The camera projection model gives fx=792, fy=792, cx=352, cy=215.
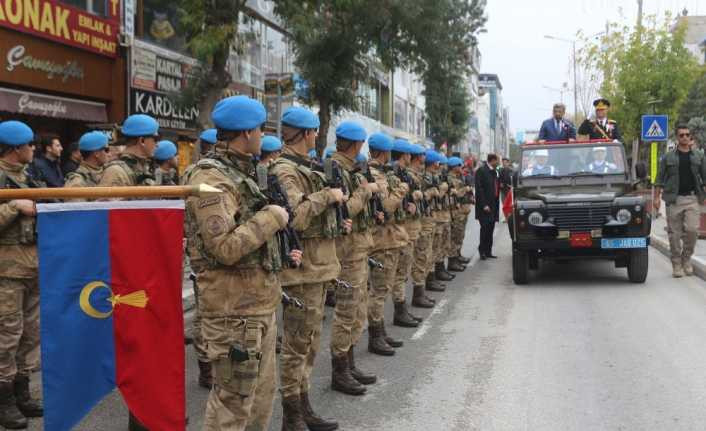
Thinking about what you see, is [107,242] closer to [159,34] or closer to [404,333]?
[404,333]

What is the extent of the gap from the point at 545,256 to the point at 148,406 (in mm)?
8308

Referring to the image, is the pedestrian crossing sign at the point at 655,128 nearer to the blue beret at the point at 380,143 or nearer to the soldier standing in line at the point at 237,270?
the blue beret at the point at 380,143

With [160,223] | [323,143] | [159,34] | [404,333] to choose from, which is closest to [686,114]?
[323,143]

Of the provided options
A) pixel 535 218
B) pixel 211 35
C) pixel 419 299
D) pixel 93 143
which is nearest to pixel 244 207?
pixel 93 143

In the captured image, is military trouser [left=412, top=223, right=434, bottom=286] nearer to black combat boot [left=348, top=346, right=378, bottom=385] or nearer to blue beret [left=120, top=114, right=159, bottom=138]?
black combat boot [left=348, top=346, right=378, bottom=385]

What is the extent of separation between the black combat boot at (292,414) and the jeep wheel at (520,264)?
670cm

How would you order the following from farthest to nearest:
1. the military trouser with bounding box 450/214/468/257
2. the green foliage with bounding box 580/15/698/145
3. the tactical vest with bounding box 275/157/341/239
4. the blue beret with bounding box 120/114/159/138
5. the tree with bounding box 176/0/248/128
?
the green foliage with bounding box 580/15/698/145 < the military trouser with bounding box 450/214/468/257 < the tree with bounding box 176/0/248/128 < the blue beret with bounding box 120/114/159/138 < the tactical vest with bounding box 275/157/341/239

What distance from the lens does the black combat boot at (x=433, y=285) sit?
10.8 meters

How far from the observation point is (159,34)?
18062 mm

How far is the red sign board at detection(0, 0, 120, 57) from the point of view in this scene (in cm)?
1320

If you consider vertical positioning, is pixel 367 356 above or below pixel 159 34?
below

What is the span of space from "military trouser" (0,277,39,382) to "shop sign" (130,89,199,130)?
11.0m

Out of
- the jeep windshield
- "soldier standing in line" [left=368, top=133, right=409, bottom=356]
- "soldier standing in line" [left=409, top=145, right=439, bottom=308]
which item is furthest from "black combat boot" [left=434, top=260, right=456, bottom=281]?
"soldier standing in line" [left=368, top=133, right=409, bottom=356]

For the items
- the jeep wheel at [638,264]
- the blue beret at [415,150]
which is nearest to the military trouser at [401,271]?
the blue beret at [415,150]
